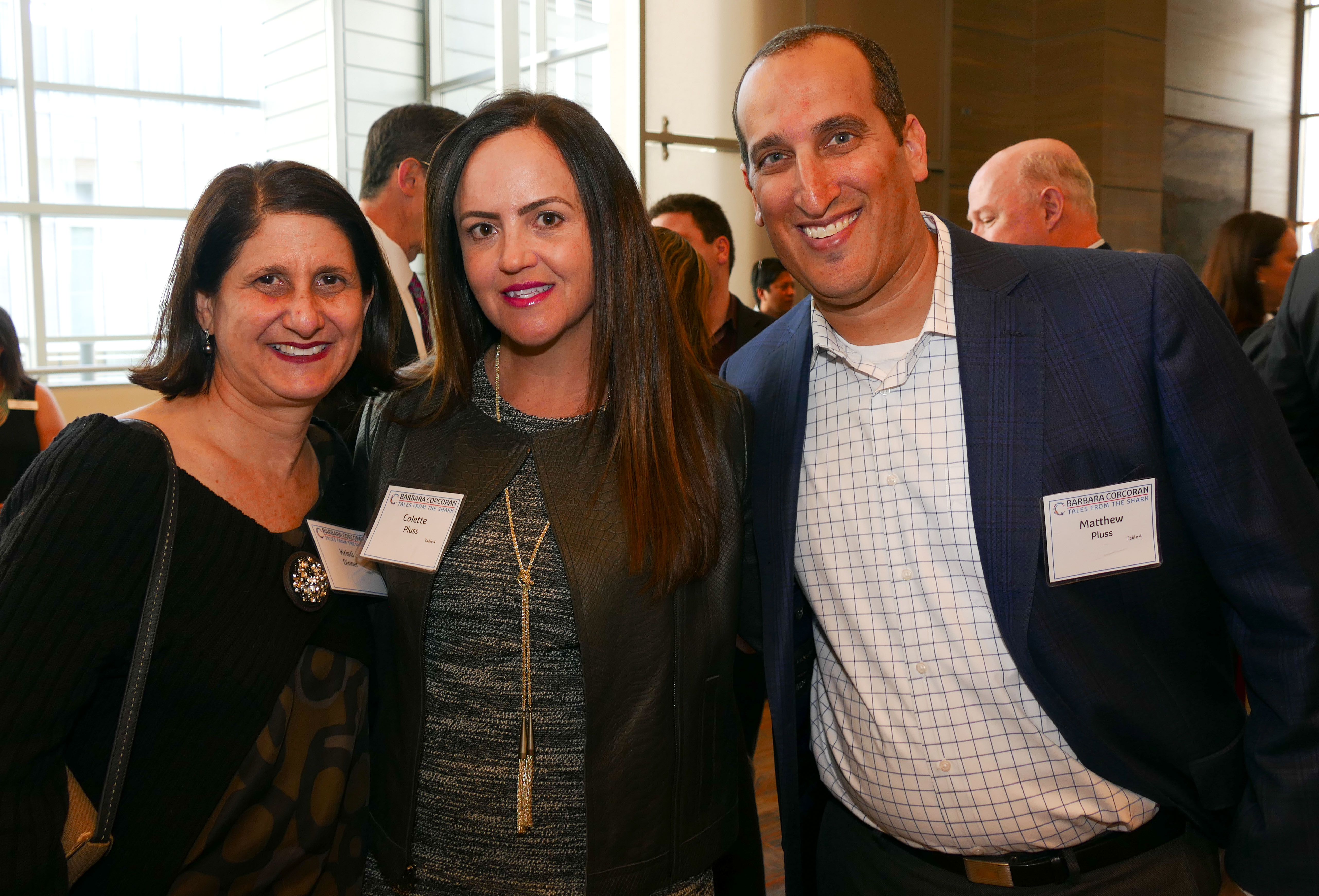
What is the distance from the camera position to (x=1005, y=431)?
1.41 metres

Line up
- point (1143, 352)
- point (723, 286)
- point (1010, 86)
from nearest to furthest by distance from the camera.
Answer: point (1143, 352), point (723, 286), point (1010, 86)

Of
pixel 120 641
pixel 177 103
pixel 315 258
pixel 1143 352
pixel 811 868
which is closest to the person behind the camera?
pixel 120 641

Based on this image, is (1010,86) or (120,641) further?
(1010,86)

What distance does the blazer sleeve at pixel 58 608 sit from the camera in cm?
116

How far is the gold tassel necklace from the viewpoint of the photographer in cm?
139

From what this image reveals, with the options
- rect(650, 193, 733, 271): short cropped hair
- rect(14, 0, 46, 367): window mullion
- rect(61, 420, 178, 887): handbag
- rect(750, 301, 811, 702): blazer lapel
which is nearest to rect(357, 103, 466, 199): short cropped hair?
rect(650, 193, 733, 271): short cropped hair

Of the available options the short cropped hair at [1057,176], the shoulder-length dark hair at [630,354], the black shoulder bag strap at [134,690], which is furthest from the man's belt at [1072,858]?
the short cropped hair at [1057,176]

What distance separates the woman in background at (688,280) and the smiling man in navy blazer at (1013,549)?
1111 millimetres

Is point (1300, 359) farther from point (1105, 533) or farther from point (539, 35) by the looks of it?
point (539, 35)

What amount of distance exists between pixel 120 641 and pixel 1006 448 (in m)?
1.29

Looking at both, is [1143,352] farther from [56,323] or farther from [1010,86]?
[56,323]

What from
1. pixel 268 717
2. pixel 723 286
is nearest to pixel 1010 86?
pixel 723 286

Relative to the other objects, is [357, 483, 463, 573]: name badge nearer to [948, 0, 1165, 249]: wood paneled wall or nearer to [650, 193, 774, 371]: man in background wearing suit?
[650, 193, 774, 371]: man in background wearing suit

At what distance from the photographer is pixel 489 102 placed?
1545 mm
